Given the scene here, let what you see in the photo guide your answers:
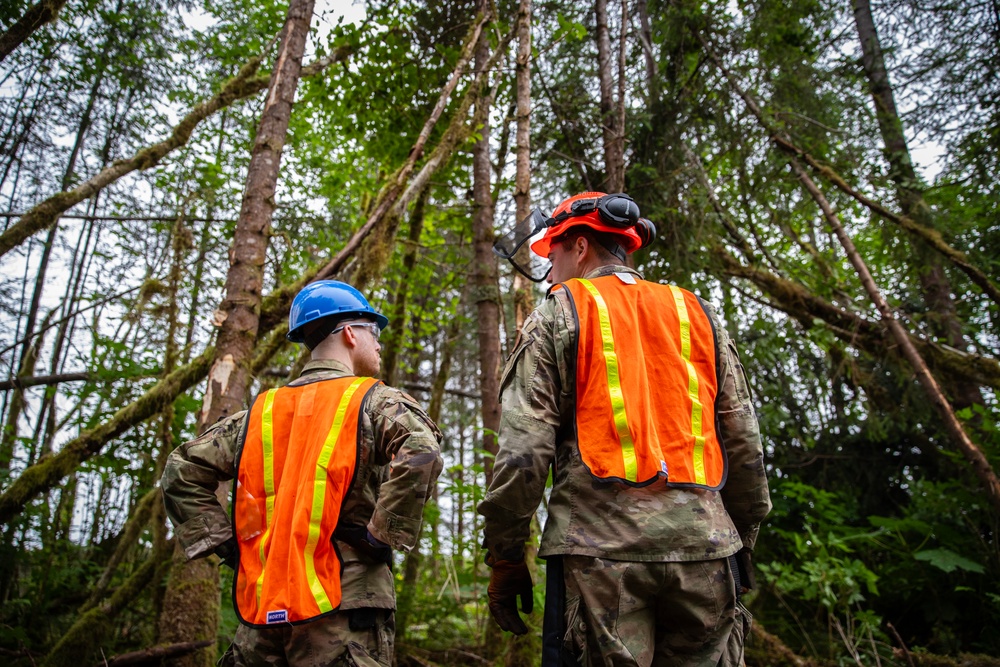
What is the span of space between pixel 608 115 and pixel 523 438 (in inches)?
254

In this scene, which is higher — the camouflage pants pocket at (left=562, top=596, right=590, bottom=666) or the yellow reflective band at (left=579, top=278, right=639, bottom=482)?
the yellow reflective band at (left=579, top=278, right=639, bottom=482)

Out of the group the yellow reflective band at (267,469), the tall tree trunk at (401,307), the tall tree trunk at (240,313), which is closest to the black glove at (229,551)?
the yellow reflective band at (267,469)

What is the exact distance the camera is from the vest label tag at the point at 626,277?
261 centimetres

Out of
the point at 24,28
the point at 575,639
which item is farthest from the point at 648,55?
the point at 575,639

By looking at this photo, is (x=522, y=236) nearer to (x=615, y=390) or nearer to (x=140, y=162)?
(x=615, y=390)

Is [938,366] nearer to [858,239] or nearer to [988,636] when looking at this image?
[988,636]

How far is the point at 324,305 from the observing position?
3.27 meters

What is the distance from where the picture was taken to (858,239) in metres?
14.0

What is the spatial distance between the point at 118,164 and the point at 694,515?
22.1 ft

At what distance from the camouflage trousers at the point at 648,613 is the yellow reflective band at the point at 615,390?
1.06ft

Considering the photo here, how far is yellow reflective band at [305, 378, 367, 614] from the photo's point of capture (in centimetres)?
247

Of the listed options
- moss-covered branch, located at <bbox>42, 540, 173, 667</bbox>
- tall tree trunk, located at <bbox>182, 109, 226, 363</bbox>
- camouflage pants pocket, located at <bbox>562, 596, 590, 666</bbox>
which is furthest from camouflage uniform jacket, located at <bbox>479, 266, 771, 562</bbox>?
tall tree trunk, located at <bbox>182, 109, 226, 363</bbox>

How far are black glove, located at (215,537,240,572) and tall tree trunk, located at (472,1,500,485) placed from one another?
450 centimetres

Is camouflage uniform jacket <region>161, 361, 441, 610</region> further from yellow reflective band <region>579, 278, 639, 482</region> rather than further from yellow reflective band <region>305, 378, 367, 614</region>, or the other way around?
yellow reflective band <region>579, 278, 639, 482</region>
